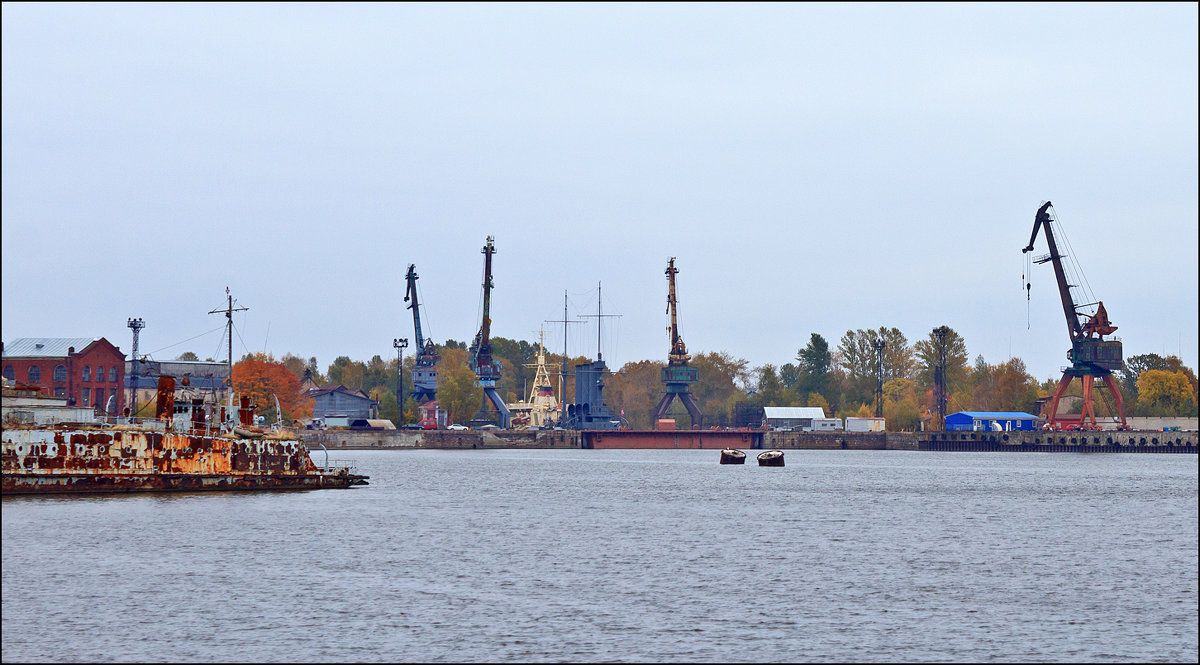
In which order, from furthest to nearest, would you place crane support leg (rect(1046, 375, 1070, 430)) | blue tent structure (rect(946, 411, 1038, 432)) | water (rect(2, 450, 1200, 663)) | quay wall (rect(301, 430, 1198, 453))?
blue tent structure (rect(946, 411, 1038, 432)) < quay wall (rect(301, 430, 1198, 453)) < crane support leg (rect(1046, 375, 1070, 430)) < water (rect(2, 450, 1200, 663))

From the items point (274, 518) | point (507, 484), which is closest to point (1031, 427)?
point (507, 484)

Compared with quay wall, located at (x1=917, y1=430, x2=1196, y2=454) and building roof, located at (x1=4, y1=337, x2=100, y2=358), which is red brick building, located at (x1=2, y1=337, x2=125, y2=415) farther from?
quay wall, located at (x1=917, y1=430, x2=1196, y2=454)

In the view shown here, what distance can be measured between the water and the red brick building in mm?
82944

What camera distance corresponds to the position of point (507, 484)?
89.9m

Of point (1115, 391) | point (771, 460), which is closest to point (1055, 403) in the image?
point (1115, 391)

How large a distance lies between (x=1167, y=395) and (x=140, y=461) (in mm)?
172088

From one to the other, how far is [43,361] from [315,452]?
34.4 metres

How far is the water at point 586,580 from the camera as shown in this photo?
29844mm

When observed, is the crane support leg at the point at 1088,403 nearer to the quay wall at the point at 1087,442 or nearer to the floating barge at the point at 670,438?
the quay wall at the point at 1087,442

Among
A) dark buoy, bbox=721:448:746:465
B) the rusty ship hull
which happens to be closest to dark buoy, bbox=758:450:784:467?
dark buoy, bbox=721:448:746:465

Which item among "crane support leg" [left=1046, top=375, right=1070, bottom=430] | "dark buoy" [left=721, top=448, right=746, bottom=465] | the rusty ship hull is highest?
"crane support leg" [left=1046, top=375, right=1070, bottom=430]

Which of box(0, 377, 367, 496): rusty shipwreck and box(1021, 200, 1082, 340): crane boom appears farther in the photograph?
box(1021, 200, 1082, 340): crane boom

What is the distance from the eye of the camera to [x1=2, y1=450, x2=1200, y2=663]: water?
2984 cm

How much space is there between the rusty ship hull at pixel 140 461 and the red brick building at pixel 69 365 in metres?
78.8
